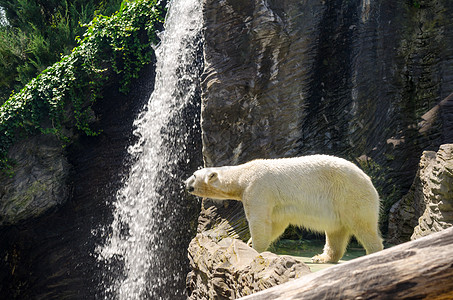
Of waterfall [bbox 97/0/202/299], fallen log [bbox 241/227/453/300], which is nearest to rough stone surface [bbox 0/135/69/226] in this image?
waterfall [bbox 97/0/202/299]

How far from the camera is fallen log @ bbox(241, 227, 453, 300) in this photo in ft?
6.80

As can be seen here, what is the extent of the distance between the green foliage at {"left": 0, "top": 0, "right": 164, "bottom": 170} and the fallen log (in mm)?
9663

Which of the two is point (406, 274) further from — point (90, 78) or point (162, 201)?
point (90, 78)

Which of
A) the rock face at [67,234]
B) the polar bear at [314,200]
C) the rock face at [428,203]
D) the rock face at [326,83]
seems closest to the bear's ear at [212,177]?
the polar bear at [314,200]

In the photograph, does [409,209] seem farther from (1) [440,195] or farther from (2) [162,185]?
(2) [162,185]

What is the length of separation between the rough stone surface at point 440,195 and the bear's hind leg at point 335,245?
1.08m

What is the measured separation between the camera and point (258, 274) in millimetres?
4090

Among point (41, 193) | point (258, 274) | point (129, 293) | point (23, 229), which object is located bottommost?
point (129, 293)

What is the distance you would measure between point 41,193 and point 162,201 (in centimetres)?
325

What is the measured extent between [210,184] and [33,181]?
6.14m

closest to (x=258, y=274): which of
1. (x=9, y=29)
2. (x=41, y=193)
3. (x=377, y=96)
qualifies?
(x=377, y=96)

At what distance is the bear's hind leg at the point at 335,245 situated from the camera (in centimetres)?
574

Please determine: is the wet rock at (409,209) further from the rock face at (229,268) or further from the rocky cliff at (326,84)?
the rock face at (229,268)

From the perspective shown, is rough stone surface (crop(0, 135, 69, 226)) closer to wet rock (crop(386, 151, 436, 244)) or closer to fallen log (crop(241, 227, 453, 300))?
wet rock (crop(386, 151, 436, 244))
